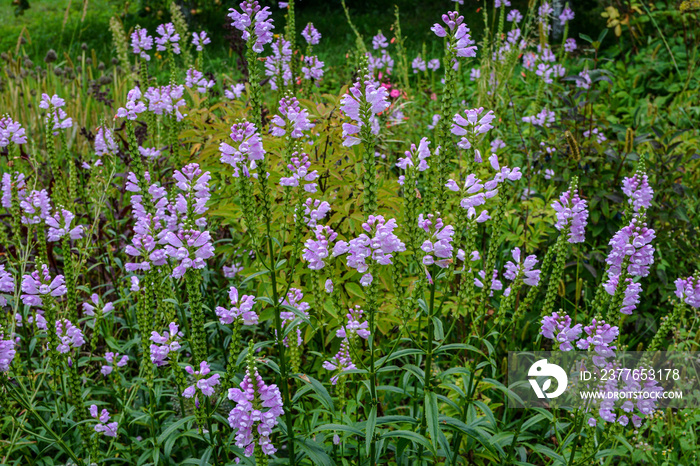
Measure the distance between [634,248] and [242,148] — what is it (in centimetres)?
156

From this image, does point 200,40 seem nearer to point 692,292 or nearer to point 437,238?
point 437,238

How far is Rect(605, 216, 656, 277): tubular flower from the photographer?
2244 mm

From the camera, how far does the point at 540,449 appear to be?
2434 millimetres

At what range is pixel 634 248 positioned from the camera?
2.26 metres

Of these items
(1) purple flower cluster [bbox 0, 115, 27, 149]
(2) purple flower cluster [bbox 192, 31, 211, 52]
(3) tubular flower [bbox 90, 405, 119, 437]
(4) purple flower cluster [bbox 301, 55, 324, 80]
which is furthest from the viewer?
(2) purple flower cluster [bbox 192, 31, 211, 52]

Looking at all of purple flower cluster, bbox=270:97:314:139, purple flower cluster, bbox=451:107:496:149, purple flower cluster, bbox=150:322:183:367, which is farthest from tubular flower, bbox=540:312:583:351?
purple flower cluster, bbox=150:322:183:367

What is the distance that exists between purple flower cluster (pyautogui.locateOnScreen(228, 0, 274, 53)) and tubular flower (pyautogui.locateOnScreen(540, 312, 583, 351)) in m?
1.59

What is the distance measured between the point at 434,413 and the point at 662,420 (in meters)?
2.05

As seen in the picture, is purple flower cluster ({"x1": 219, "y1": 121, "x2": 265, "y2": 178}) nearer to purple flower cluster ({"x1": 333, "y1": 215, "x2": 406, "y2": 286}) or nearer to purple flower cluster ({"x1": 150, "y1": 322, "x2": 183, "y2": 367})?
purple flower cluster ({"x1": 333, "y1": 215, "x2": 406, "y2": 286})

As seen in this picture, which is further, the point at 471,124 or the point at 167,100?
the point at 167,100

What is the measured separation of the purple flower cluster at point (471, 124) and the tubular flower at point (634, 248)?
679 millimetres

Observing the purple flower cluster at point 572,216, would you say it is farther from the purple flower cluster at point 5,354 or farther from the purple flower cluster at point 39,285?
the purple flower cluster at point 5,354

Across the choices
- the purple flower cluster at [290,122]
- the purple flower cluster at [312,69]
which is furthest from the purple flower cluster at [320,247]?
the purple flower cluster at [312,69]

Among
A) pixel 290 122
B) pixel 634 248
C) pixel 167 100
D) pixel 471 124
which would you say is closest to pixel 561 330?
pixel 634 248
